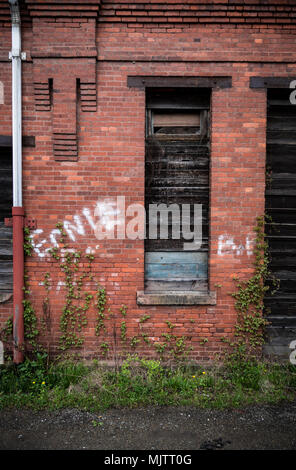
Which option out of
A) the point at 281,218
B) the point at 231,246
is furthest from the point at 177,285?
the point at 281,218

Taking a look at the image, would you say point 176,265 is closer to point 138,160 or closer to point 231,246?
point 231,246

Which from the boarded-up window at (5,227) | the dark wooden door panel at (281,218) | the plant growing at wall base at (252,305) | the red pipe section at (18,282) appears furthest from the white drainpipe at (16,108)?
the dark wooden door panel at (281,218)

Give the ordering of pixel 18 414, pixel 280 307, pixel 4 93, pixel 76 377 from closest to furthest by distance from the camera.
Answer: pixel 18 414 → pixel 76 377 → pixel 4 93 → pixel 280 307

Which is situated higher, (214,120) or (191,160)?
(214,120)

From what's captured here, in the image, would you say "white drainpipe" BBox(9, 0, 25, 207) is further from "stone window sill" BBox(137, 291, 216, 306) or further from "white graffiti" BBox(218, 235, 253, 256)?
"white graffiti" BBox(218, 235, 253, 256)

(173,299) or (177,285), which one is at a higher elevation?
(177,285)

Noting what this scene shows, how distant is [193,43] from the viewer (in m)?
4.59

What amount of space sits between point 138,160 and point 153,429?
11.6ft

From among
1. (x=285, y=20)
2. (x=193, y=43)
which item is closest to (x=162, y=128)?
(x=193, y=43)

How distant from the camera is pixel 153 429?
138 inches

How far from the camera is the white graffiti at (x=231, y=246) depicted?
4.70 m

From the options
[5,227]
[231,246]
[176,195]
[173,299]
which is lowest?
[173,299]

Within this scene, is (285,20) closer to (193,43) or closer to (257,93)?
(257,93)

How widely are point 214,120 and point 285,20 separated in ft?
5.83
